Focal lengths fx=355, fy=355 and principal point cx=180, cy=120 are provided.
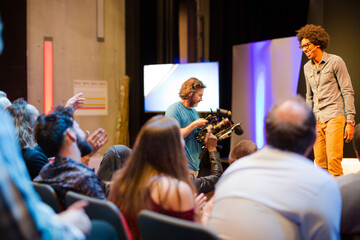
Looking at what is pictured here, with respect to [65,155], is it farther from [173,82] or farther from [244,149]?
[173,82]

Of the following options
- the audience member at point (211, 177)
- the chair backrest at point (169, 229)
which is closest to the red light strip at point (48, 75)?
the audience member at point (211, 177)

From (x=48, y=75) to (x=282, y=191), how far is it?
212 inches

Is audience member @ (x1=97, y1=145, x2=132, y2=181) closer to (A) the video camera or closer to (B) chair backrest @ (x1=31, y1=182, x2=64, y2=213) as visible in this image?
(B) chair backrest @ (x1=31, y1=182, x2=64, y2=213)

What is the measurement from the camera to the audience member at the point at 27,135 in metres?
2.14

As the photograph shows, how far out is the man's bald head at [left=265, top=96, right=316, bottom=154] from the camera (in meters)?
1.18

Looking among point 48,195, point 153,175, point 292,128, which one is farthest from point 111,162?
point 292,128

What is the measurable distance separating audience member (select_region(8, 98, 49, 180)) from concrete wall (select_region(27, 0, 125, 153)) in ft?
11.2

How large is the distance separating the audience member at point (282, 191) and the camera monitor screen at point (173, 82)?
4216 millimetres

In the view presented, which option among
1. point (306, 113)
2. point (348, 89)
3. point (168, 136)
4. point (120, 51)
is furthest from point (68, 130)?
point (120, 51)

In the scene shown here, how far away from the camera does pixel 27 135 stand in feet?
7.68

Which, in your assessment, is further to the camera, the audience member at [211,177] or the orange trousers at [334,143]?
the orange trousers at [334,143]

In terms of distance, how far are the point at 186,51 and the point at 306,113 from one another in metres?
5.35

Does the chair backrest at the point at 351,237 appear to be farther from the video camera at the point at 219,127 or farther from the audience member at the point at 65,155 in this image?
the video camera at the point at 219,127

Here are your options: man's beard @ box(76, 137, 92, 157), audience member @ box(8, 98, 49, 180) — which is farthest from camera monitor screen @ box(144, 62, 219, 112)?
man's beard @ box(76, 137, 92, 157)
